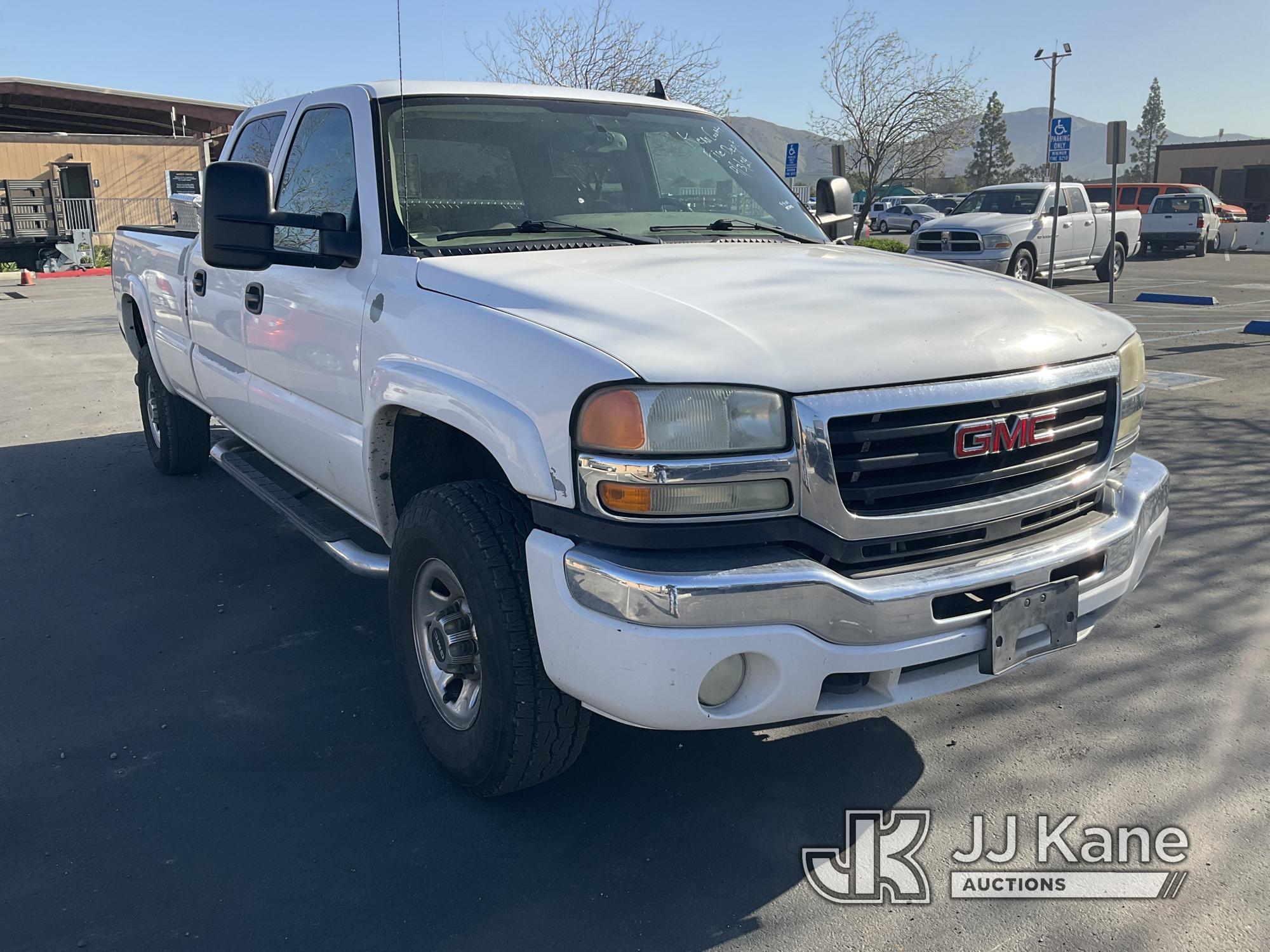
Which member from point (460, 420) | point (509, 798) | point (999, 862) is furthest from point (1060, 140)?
point (509, 798)

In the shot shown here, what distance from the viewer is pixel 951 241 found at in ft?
57.2

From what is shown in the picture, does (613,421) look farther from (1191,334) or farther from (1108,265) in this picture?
(1108,265)

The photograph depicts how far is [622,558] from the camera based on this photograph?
2.33 metres

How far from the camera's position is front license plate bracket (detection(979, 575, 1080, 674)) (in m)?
2.56

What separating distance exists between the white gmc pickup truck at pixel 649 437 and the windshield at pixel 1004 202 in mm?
16177

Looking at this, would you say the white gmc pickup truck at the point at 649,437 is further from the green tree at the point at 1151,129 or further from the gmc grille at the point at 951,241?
the green tree at the point at 1151,129

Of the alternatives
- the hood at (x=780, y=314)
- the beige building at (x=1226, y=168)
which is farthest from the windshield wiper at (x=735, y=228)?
the beige building at (x=1226, y=168)

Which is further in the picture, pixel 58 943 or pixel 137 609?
pixel 137 609

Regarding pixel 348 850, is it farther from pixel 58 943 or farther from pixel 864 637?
pixel 864 637

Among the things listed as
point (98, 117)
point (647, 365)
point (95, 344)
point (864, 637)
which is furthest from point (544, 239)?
point (98, 117)

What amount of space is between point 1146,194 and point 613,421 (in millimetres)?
33537

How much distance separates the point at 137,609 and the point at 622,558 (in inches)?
116

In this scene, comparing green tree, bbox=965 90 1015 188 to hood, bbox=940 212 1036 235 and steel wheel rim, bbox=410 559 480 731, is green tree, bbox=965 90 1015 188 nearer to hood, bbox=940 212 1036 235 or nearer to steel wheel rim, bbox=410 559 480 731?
hood, bbox=940 212 1036 235

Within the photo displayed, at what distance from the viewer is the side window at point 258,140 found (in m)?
4.46
